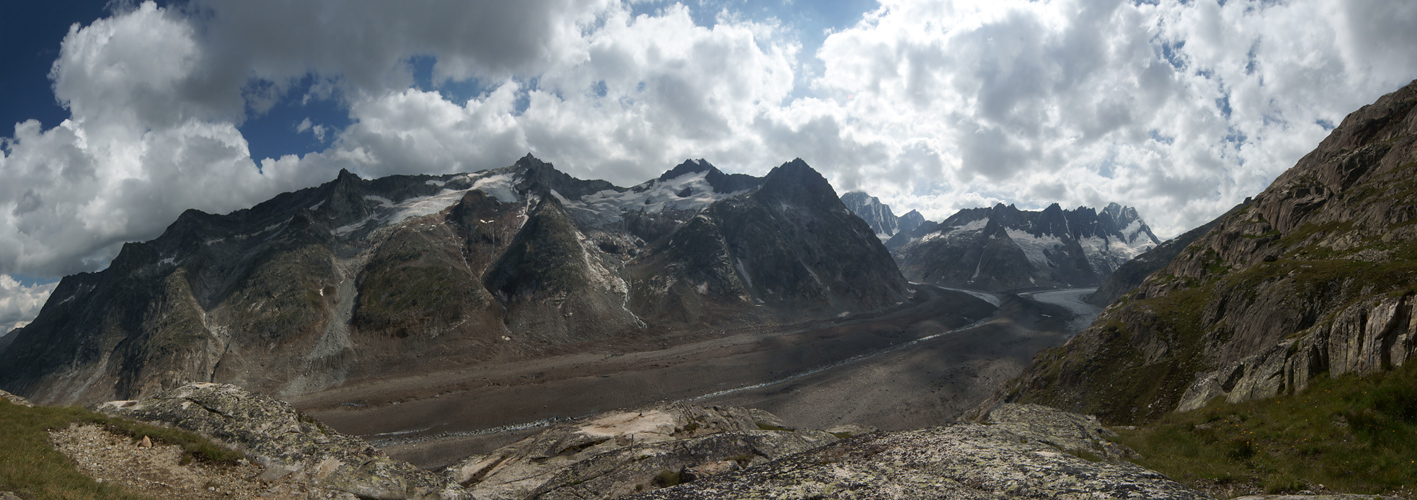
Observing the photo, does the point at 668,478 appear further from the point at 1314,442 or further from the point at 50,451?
the point at 1314,442

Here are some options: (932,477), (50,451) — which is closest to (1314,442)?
(932,477)

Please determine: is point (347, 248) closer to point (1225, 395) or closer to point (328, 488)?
point (328, 488)

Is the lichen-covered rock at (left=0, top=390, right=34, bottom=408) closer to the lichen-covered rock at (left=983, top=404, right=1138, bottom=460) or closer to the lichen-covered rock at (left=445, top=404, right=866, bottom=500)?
the lichen-covered rock at (left=445, top=404, right=866, bottom=500)

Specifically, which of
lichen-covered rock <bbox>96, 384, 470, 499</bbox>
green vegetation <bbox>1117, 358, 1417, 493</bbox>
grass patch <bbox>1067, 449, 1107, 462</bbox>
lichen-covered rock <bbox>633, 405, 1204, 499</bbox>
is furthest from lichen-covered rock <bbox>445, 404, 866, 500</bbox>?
green vegetation <bbox>1117, 358, 1417, 493</bbox>

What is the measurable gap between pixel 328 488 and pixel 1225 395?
46.0 metres

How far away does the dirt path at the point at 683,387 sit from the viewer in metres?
73.8

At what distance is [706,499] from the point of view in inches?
331

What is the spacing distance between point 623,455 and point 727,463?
557cm

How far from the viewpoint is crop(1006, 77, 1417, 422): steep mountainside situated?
25000 millimetres

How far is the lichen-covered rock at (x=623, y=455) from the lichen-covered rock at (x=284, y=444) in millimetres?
2546

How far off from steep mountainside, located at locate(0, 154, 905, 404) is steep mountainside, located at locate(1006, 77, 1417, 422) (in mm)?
110380

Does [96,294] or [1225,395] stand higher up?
[96,294]

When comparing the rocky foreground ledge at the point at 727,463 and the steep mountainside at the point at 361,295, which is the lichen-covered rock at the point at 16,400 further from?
the steep mountainside at the point at 361,295

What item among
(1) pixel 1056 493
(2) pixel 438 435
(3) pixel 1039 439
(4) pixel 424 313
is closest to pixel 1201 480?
(3) pixel 1039 439
